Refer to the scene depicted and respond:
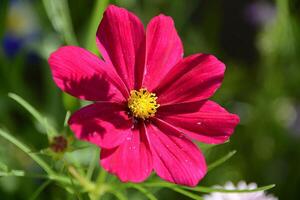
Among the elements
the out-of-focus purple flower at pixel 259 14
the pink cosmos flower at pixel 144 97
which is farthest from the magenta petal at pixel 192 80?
the out-of-focus purple flower at pixel 259 14

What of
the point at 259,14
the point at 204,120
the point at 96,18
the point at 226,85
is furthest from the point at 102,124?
the point at 259,14

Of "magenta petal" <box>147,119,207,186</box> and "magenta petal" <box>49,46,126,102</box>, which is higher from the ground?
"magenta petal" <box>49,46,126,102</box>

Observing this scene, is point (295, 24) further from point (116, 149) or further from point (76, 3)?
point (116, 149)

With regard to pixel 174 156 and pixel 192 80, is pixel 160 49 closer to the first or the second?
pixel 192 80

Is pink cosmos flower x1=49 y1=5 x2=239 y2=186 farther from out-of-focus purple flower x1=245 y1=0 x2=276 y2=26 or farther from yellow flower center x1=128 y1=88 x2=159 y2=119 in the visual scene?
out-of-focus purple flower x1=245 y1=0 x2=276 y2=26

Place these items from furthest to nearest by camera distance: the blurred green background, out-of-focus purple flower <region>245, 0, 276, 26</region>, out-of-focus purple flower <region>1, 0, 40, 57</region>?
out-of-focus purple flower <region>245, 0, 276, 26</region>, out-of-focus purple flower <region>1, 0, 40, 57</region>, the blurred green background

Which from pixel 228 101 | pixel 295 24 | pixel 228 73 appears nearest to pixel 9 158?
pixel 228 101

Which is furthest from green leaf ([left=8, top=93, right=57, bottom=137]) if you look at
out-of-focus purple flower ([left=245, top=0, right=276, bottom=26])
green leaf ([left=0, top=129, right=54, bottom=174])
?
out-of-focus purple flower ([left=245, top=0, right=276, bottom=26])
